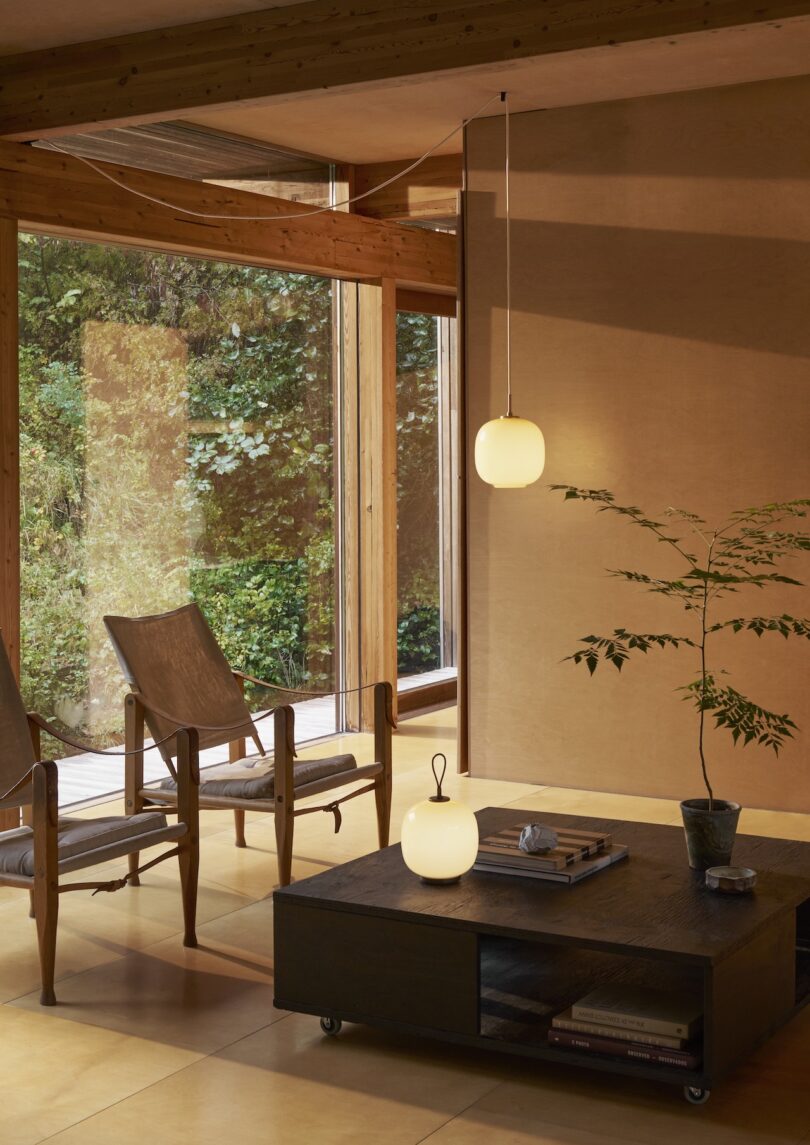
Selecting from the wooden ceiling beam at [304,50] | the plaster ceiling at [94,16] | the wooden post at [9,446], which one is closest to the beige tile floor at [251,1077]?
the wooden post at [9,446]

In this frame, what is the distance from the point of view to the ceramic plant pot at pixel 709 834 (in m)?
3.58

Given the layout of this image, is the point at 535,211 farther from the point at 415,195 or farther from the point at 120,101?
the point at 120,101

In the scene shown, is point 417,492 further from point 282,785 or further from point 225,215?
point 282,785

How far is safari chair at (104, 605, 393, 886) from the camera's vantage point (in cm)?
455

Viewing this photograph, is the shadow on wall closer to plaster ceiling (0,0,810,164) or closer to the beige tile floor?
plaster ceiling (0,0,810,164)

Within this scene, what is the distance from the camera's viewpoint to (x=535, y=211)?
615cm

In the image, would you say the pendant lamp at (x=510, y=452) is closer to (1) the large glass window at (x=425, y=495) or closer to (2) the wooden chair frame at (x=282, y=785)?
(2) the wooden chair frame at (x=282, y=785)

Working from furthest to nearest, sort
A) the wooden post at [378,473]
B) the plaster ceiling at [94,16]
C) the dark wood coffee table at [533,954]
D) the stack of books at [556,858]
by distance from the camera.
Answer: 1. the wooden post at [378,473]
2. the plaster ceiling at [94,16]
3. the stack of books at [556,858]
4. the dark wood coffee table at [533,954]

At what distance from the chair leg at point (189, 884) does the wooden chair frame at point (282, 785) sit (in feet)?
0.80

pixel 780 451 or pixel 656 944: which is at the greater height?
pixel 780 451

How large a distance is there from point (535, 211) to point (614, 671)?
2.01m

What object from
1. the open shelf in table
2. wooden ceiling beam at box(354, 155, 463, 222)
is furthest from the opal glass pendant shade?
wooden ceiling beam at box(354, 155, 463, 222)

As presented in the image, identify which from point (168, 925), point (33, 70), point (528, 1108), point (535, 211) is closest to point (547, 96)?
point (535, 211)

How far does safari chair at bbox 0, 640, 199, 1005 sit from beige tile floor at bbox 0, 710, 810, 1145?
0.60 feet
